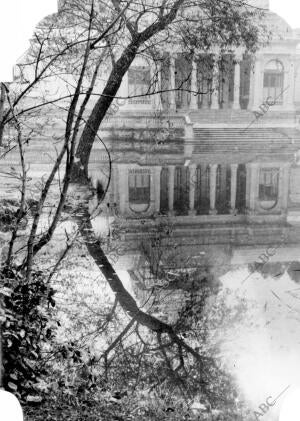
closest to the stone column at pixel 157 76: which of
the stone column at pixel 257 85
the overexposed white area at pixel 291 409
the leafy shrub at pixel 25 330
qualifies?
the stone column at pixel 257 85

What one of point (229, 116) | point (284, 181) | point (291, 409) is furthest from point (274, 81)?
point (291, 409)

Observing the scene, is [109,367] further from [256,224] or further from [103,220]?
[256,224]

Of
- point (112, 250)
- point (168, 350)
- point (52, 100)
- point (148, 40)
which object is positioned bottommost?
point (168, 350)

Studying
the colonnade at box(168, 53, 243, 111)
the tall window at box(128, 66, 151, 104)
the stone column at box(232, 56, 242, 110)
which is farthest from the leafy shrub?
the stone column at box(232, 56, 242, 110)

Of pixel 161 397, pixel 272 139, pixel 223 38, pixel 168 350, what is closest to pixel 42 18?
pixel 223 38

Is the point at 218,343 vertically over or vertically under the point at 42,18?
under

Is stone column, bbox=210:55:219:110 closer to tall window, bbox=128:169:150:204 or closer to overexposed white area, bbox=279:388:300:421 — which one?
tall window, bbox=128:169:150:204
